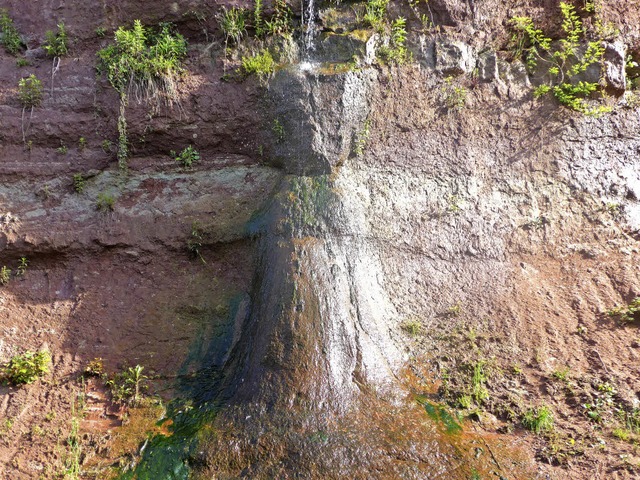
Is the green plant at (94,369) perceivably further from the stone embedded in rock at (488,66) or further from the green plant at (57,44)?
the stone embedded in rock at (488,66)

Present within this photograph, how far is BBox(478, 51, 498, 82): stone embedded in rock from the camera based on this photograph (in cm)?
663

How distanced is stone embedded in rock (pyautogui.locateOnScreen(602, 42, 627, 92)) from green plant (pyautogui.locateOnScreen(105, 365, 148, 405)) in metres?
6.44

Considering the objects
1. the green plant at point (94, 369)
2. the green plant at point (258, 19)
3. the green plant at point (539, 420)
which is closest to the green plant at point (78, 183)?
the green plant at point (94, 369)

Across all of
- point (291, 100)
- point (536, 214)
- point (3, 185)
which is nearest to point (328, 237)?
point (291, 100)

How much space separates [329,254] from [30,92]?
4171mm

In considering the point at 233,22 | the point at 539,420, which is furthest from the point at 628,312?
the point at 233,22

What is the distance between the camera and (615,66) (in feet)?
21.7

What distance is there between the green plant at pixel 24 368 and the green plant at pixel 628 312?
5.74 metres

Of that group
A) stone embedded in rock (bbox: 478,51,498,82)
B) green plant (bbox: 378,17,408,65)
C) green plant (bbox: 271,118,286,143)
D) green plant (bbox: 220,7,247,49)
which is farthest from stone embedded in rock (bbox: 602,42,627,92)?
green plant (bbox: 220,7,247,49)

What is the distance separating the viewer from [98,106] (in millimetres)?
6359

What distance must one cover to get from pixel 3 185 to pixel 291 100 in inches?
136

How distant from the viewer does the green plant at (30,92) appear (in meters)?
6.28

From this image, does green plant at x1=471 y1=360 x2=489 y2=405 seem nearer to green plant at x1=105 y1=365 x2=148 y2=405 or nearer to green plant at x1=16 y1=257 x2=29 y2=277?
green plant at x1=105 y1=365 x2=148 y2=405

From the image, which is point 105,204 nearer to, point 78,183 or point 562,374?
point 78,183
